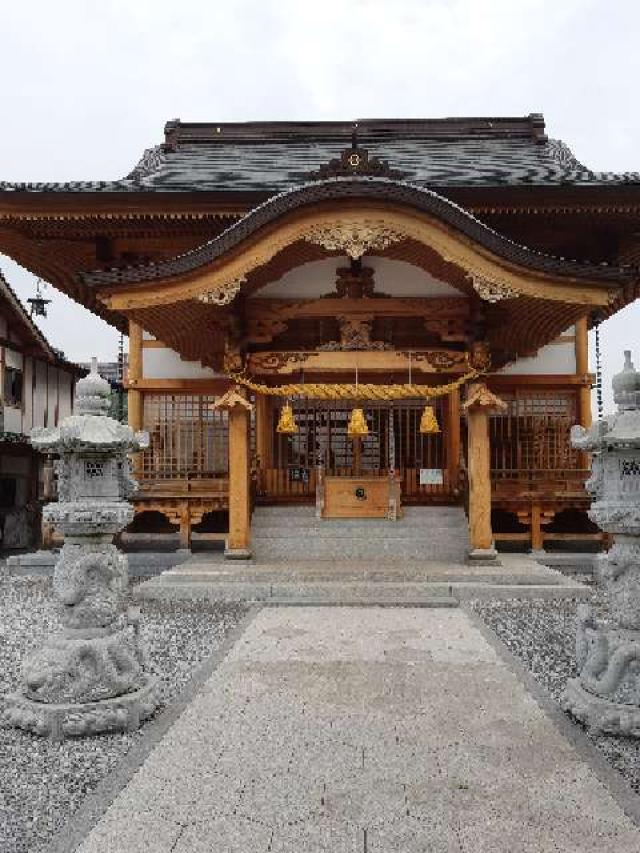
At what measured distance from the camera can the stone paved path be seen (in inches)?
109

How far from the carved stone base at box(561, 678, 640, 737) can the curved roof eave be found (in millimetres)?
6104

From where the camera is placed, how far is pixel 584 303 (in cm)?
885

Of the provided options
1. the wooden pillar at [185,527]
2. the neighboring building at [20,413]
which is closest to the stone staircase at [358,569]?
the wooden pillar at [185,527]

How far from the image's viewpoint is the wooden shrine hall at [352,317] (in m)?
8.87

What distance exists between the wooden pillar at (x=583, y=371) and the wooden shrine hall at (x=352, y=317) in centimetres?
3

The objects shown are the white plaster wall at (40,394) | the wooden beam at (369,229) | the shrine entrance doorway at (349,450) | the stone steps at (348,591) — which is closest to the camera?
the stone steps at (348,591)

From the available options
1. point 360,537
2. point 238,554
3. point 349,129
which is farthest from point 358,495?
point 349,129

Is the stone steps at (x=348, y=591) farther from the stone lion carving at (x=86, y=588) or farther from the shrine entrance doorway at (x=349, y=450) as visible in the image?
the shrine entrance doorway at (x=349, y=450)

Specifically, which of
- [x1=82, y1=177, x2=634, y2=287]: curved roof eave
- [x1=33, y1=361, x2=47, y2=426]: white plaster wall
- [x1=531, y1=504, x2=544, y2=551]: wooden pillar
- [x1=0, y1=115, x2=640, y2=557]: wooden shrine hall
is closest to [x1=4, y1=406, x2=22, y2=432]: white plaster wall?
[x1=33, y1=361, x2=47, y2=426]: white plaster wall

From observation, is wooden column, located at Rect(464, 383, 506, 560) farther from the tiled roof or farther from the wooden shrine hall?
the tiled roof

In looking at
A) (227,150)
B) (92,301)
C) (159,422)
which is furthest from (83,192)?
(227,150)

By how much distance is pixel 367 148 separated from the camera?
50.8 feet

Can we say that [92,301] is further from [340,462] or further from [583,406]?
[583,406]

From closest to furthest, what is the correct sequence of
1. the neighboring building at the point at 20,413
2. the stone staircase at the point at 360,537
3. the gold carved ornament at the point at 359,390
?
the gold carved ornament at the point at 359,390, the stone staircase at the point at 360,537, the neighboring building at the point at 20,413
